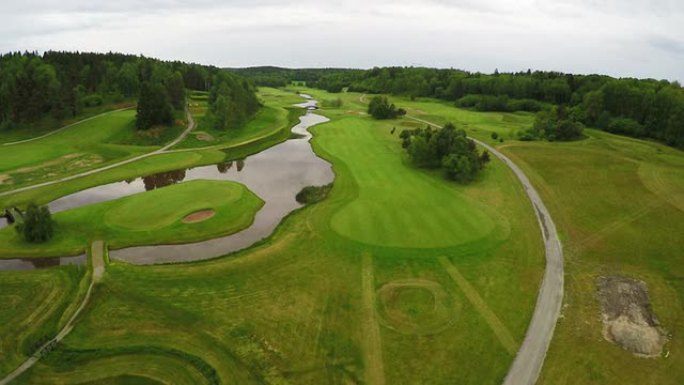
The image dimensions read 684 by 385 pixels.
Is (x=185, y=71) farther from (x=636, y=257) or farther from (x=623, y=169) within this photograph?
(x=636, y=257)

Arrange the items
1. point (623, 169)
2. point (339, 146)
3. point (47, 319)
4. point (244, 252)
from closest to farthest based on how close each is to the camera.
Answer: point (47, 319) < point (244, 252) < point (623, 169) < point (339, 146)

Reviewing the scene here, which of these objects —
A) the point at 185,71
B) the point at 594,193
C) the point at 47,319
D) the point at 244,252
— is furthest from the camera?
the point at 185,71

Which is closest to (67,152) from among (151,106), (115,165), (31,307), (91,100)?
(115,165)

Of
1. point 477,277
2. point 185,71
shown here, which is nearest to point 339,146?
point 477,277

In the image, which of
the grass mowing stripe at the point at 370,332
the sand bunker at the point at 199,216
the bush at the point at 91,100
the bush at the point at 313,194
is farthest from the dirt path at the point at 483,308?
the bush at the point at 91,100

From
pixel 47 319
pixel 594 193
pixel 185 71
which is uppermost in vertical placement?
pixel 185 71

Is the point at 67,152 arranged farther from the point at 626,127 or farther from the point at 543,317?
the point at 626,127

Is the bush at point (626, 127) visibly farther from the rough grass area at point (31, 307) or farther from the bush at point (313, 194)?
the rough grass area at point (31, 307)
